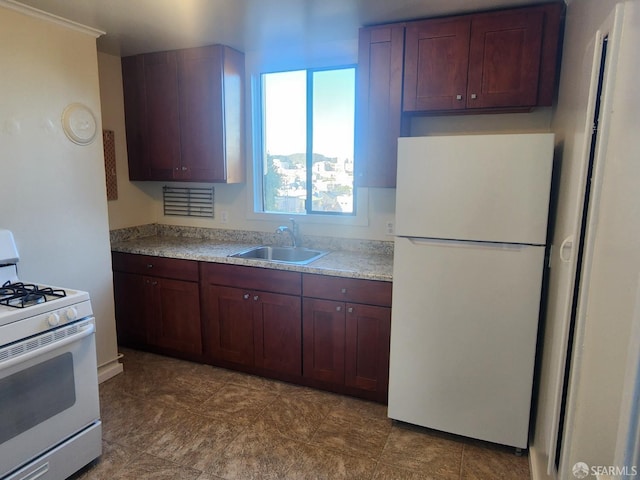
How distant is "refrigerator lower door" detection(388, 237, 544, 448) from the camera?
201cm

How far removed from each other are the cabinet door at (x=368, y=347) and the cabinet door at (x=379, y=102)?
31.6 inches

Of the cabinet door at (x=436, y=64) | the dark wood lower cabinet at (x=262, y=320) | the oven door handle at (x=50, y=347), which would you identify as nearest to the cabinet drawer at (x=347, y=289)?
the dark wood lower cabinet at (x=262, y=320)

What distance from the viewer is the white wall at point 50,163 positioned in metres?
2.28

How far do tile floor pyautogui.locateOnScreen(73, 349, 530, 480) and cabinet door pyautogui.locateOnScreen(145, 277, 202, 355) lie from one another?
1.01 ft

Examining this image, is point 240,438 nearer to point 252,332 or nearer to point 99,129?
point 252,332

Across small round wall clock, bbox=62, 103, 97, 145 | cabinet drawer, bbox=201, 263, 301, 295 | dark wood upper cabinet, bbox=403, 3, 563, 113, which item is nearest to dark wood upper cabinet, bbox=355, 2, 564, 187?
dark wood upper cabinet, bbox=403, 3, 563, 113

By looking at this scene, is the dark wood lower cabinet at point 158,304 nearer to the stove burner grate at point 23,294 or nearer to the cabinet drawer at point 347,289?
the cabinet drawer at point 347,289

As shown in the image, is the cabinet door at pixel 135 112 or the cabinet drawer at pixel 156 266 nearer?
the cabinet drawer at pixel 156 266

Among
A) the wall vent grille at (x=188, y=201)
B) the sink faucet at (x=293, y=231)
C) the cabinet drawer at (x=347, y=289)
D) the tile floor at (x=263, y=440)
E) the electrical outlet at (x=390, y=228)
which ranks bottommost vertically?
the tile floor at (x=263, y=440)

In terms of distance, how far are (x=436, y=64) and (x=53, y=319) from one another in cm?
232

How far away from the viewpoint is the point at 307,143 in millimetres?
3191

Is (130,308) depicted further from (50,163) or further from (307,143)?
(307,143)

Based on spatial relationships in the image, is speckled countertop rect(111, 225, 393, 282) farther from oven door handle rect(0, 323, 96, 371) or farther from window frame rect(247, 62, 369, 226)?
oven door handle rect(0, 323, 96, 371)

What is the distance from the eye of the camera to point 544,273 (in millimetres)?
2062
